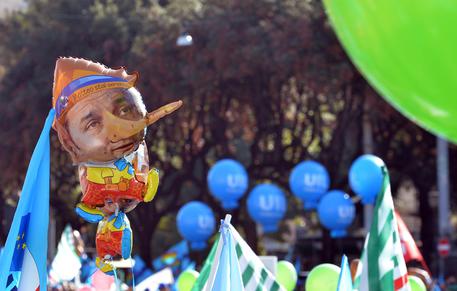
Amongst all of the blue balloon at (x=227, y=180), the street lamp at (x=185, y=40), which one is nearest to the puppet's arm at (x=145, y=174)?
the blue balloon at (x=227, y=180)

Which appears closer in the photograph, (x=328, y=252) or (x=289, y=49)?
(x=289, y=49)

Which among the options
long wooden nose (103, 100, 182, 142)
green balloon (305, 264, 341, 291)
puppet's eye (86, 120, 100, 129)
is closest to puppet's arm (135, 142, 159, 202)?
long wooden nose (103, 100, 182, 142)

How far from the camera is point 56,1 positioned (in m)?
23.8

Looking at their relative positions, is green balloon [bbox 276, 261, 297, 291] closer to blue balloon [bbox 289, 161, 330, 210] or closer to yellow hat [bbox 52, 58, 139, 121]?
yellow hat [bbox 52, 58, 139, 121]

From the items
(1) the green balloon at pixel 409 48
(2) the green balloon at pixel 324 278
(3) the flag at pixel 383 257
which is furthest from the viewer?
(2) the green balloon at pixel 324 278

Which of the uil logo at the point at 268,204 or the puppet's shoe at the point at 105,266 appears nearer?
the puppet's shoe at the point at 105,266

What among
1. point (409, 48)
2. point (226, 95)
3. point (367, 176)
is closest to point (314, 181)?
point (367, 176)

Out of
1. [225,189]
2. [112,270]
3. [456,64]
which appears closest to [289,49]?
[225,189]

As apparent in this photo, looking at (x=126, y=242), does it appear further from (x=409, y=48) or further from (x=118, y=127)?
(x=409, y=48)

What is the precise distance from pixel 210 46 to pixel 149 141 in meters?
2.74

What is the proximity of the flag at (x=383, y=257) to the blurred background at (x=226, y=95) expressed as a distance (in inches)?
587

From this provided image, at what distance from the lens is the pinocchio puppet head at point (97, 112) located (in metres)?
6.16

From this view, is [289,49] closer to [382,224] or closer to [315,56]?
[315,56]

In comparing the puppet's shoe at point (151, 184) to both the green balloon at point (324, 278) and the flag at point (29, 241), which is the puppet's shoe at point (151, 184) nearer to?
the flag at point (29, 241)
